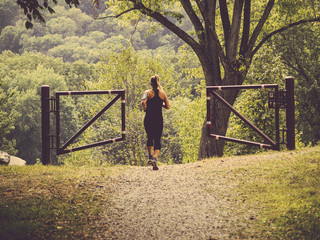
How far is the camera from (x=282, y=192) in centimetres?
666

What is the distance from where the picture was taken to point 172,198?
21.8 feet

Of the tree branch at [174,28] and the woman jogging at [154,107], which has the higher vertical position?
the tree branch at [174,28]

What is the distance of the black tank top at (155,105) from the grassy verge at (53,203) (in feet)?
4.98

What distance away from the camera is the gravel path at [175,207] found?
5352 mm

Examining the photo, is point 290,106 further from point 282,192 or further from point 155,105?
point 282,192

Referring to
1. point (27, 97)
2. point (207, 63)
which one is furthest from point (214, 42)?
point (27, 97)

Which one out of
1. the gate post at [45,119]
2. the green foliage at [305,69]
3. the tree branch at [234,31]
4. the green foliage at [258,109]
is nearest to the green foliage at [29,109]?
the green foliage at [305,69]

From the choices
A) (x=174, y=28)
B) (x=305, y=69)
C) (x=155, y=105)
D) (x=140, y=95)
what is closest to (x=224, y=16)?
(x=174, y=28)

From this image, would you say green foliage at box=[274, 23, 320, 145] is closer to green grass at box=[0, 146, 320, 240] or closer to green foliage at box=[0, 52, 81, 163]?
green grass at box=[0, 146, 320, 240]

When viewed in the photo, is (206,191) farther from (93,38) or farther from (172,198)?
(93,38)

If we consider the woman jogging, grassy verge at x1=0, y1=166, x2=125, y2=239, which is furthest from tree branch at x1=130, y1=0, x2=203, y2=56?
grassy verge at x1=0, y1=166, x2=125, y2=239

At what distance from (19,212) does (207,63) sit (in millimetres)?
7320

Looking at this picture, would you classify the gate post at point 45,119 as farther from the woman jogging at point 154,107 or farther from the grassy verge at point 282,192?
the grassy verge at point 282,192

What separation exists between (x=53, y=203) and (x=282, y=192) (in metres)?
3.73
